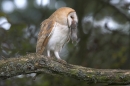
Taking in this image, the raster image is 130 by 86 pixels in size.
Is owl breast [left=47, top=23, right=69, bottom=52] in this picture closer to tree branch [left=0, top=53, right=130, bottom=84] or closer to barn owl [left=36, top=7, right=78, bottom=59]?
barn owl [left=36, top=7, right=78, bottom=59]

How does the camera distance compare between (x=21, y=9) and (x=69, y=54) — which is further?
(x=21, y=9)

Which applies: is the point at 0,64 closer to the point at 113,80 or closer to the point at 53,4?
the point at 113,80

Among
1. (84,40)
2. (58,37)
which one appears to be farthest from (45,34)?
(84,40)

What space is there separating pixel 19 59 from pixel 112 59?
320 cm

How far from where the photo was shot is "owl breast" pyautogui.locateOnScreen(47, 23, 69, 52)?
375cm

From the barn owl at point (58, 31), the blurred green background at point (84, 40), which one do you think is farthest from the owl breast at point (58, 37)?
the blurred green background at point (84, 40)

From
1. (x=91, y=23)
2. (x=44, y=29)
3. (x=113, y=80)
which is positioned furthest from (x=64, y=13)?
(x=91, y=23)

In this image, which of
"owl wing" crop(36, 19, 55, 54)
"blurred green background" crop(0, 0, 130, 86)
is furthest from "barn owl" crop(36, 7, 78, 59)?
"blurred green background" crop(0, 0, 130, 86)

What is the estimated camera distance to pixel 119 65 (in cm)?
562

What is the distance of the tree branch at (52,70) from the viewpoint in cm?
292

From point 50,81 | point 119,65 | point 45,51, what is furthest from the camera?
point 119,65

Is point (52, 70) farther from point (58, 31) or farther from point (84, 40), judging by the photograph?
point (84, 40)

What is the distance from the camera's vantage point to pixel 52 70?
2986 millimetres

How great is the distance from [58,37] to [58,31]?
0.08m
